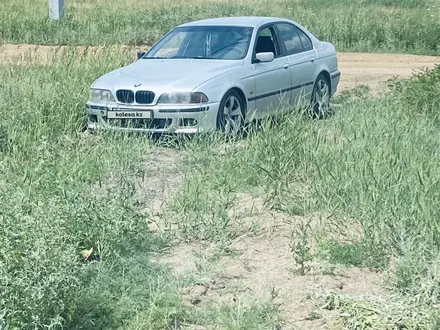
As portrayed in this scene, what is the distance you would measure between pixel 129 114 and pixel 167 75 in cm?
72

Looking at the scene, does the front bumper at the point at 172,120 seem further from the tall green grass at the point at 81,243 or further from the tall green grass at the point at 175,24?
the tall green grass at the point at 175,24

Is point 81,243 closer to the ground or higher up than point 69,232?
closer to the ground

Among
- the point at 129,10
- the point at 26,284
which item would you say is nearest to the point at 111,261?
the point at 26,284

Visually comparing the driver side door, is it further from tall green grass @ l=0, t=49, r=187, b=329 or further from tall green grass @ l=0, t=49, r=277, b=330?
tall green grass @ l=0, t=49, r=187, b=329

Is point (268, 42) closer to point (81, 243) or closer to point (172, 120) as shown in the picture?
point (172, 120)

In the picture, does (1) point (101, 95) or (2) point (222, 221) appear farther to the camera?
(1) point (101, 95)

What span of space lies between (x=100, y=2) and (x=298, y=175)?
69.4 feet

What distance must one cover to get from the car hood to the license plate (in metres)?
0.30

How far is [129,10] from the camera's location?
24.8m

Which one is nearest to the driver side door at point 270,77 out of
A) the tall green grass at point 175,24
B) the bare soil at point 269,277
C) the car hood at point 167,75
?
the car hood at point 167,75

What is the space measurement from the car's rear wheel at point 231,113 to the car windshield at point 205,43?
0.68 meters

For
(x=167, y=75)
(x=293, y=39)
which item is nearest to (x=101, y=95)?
(x=167, y=75)

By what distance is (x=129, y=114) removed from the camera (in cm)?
981

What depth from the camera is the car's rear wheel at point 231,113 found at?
9.94 metres
